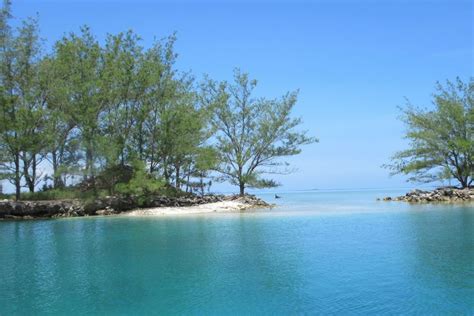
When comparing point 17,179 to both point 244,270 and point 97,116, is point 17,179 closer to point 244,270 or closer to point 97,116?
point 97,116

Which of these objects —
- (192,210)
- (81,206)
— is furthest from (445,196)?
(81,206)

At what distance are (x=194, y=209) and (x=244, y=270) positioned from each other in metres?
22.4

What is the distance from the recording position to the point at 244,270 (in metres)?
14.0

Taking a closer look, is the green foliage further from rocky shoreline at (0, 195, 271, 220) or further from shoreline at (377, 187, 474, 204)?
shoreline at (377, 187, 474, 204)

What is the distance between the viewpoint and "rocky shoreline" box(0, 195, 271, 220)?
3397 cm

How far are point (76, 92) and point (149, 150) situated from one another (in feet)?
24.9

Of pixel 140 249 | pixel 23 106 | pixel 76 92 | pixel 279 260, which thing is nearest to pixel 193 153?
pixel 76 92

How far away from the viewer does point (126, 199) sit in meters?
37.1

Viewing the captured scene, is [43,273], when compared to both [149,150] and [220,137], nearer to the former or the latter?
[149,150]

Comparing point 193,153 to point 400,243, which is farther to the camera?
point 193,153

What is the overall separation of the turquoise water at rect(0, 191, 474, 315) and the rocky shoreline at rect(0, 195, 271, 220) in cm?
1004

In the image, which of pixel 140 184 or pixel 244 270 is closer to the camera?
pixel 244 270

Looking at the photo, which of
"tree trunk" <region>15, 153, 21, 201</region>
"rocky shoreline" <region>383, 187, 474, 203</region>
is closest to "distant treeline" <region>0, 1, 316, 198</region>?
"tree trunk" <region>15, 153, 21, 201</region>

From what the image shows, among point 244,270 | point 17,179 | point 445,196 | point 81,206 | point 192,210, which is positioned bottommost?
point 244,270
